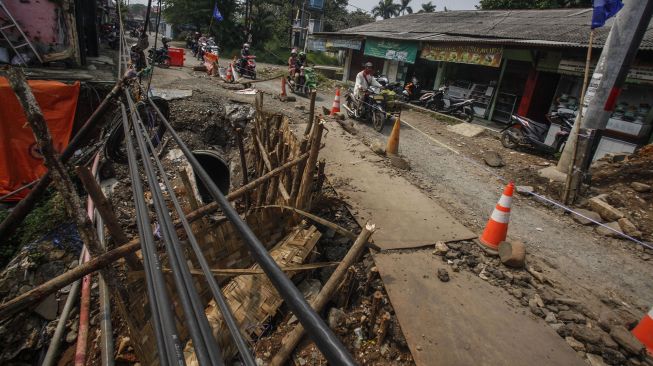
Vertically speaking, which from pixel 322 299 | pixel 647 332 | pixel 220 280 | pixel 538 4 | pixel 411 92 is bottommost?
pixel 220 280

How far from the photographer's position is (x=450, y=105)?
41.3 ft

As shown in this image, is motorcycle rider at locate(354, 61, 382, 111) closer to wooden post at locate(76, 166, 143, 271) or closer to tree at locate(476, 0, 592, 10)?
wooden post at locate(76, 166, 143, 271)

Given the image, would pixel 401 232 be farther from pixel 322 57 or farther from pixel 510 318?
pixel 322 57

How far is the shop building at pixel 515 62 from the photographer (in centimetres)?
857

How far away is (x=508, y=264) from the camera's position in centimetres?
372

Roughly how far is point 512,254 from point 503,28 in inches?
494

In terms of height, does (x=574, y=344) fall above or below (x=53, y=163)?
below

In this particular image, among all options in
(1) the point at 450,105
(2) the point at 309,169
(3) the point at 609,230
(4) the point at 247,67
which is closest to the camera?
(2) the point at 309,169

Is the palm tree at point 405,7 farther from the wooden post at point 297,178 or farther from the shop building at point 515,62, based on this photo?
the wooden post at point 297,178

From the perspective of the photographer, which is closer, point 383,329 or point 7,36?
point 383,329

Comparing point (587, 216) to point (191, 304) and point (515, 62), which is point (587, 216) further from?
point (515, 62)

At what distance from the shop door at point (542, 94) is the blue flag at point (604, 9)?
6.07 meters

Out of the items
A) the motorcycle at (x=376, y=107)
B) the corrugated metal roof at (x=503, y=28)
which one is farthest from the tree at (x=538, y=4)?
the motorcycle at (x=376, y=107)

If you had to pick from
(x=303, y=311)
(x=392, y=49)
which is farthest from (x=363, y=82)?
(x=303, y=311)
